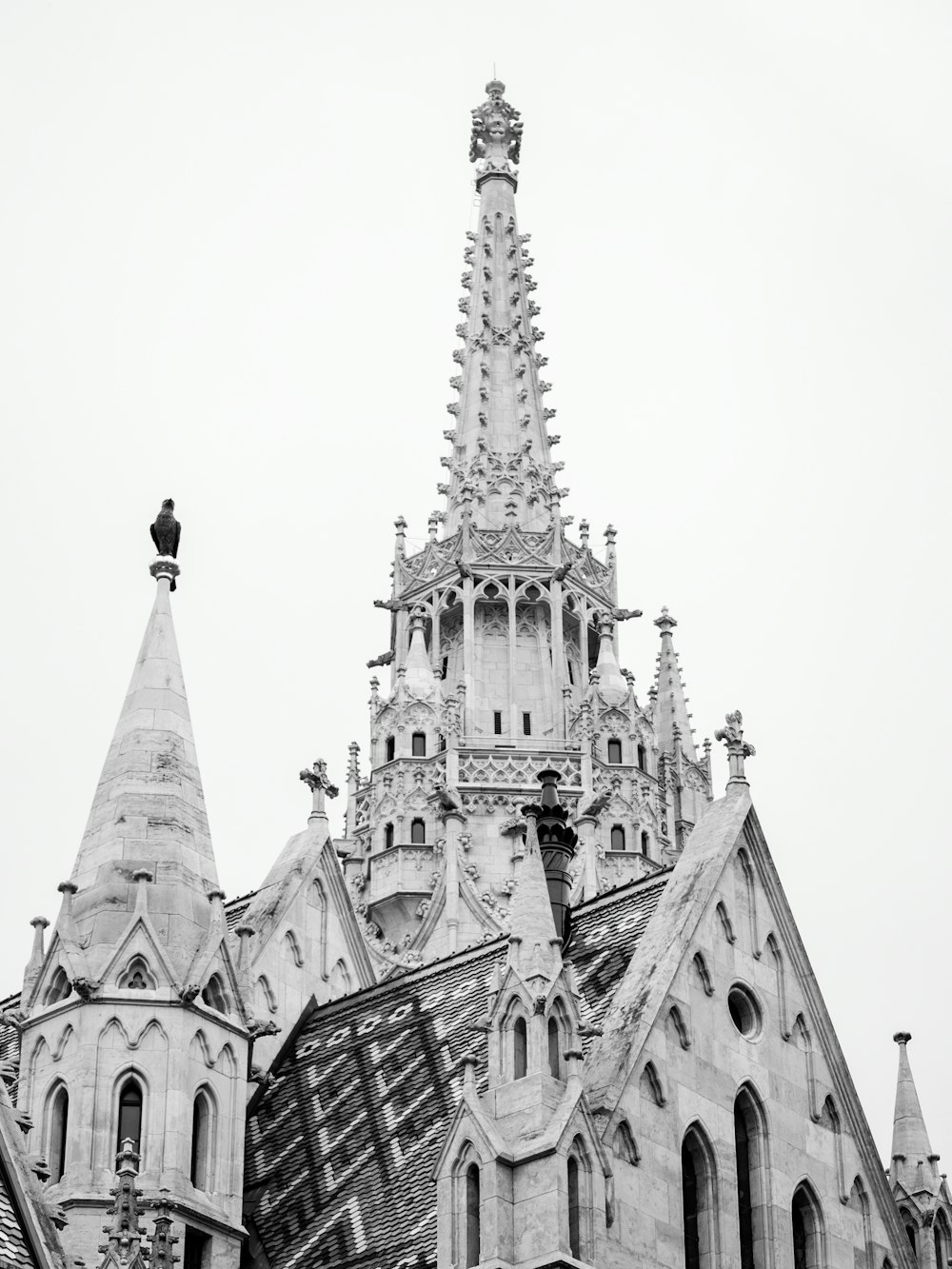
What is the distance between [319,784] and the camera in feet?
135

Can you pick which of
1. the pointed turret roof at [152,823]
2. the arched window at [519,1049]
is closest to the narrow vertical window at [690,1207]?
the arched window at [519,1049]

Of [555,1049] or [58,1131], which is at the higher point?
[58,1131]

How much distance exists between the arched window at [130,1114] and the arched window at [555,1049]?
635 centimetres

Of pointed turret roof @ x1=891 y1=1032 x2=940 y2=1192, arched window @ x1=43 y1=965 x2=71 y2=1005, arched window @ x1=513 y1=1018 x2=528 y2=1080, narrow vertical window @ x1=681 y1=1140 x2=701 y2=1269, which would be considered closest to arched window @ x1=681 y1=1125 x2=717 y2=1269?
narrow vertical window @ x1=681 y1=1140 x2=701 y2=1269

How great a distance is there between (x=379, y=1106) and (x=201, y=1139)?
2.41 metres

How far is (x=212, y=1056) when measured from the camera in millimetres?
32781

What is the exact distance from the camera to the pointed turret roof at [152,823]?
3300 centimetres

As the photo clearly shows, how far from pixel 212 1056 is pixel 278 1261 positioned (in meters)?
2.72

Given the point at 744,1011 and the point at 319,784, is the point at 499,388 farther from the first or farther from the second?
the point at 744,1011

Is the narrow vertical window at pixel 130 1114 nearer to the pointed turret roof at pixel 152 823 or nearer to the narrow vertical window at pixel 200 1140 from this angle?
the narrow vertical window at pixel 200 1140

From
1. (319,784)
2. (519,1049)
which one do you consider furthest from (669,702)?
(519,1049)

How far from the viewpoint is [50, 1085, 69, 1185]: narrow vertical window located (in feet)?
103

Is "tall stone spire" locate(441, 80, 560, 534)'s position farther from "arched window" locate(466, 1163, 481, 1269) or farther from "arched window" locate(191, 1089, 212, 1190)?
"arched window" locate(466, 1163, 481, 1269)

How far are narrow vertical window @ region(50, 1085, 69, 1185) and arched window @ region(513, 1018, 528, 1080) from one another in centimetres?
654
